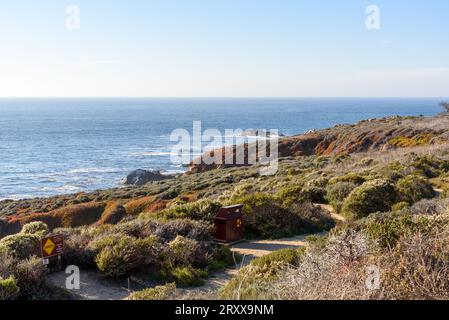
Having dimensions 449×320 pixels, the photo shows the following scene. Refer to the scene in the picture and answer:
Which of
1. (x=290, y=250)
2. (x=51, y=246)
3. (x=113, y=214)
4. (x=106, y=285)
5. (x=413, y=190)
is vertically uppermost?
(x=51, y=246)

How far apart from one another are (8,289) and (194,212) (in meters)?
6.19

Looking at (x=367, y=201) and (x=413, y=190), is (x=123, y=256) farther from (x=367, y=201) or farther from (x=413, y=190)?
(x=413, y=190)

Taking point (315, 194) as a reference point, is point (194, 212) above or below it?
above

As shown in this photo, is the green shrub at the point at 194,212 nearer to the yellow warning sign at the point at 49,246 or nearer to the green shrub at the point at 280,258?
the yellow warning sign at the point at 49,246

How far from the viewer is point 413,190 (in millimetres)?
15805

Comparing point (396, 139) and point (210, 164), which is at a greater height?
point (396, 139)

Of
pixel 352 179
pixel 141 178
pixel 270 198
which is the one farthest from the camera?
pixel 141 178

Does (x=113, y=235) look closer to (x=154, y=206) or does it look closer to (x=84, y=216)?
(x=154, y=206)

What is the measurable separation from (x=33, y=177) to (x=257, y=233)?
4870cm

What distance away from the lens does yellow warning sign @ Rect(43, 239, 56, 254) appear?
28.0 ft

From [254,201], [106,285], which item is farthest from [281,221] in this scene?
[106,285]

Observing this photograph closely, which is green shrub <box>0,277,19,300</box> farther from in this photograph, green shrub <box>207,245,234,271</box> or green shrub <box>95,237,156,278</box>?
green shrub <box>207,245,234,271</box>
